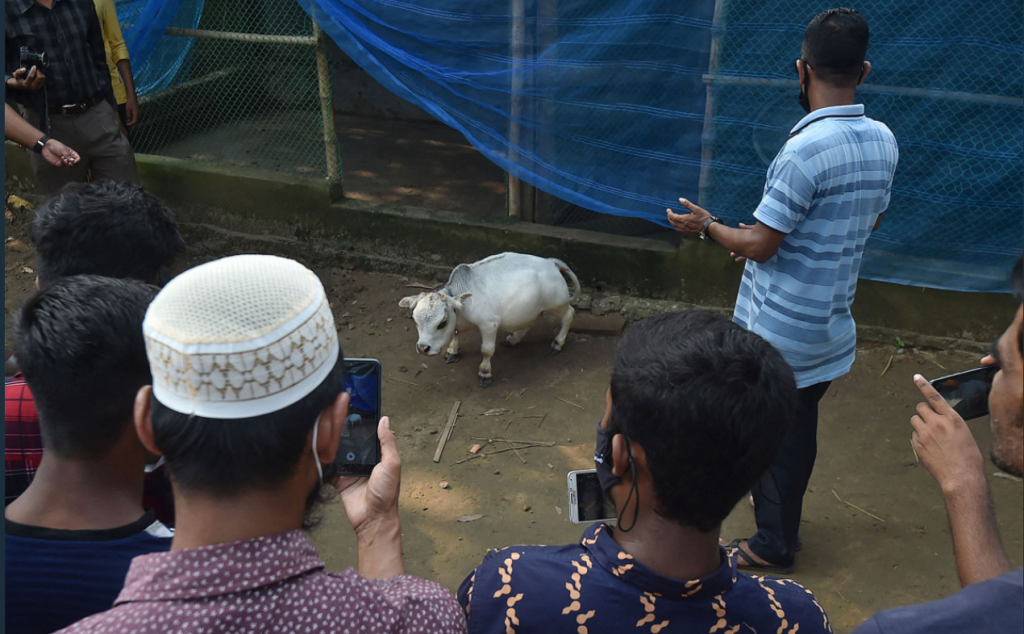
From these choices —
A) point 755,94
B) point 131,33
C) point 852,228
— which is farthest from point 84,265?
point 131,33

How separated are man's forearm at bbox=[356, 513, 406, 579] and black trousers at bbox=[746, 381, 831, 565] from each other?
178 cm

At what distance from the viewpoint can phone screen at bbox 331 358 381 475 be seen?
2.11m

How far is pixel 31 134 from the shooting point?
4.75 meters

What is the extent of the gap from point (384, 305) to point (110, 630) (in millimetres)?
4884

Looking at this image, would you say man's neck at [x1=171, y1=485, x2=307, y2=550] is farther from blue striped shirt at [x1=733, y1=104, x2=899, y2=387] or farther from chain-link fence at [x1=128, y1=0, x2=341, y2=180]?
chain-link fence at [x1=128, y1=0, x2=341, y2=180]

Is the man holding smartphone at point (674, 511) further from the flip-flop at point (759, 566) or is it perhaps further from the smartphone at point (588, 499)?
the flip-flop at point (759, 566)

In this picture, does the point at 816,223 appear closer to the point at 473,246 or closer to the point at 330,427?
the point at 330,427

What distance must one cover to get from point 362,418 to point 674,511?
3.08 ft

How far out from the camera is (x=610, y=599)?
5.13 ft

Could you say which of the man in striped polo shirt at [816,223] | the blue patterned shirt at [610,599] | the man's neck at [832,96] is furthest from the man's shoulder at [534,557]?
the man's neck at [832,96]

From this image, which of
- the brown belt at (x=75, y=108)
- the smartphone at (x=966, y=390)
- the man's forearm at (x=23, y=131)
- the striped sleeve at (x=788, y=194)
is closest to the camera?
the smartphone at (x=966, y=390)

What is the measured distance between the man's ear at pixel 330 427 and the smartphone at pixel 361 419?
0.67m

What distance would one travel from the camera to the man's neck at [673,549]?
63.2 inches

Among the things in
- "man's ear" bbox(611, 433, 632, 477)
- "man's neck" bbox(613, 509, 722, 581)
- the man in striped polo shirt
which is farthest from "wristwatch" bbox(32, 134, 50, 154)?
"man's neck" bbox(613, 509, 722, 581)
